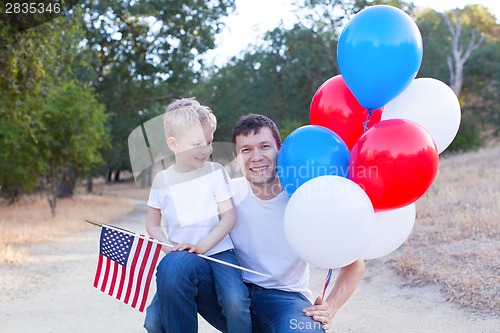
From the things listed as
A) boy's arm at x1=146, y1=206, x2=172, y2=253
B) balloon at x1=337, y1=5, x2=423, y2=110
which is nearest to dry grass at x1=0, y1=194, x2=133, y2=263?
boy's arm at x1=146, y1=206, x2=172, y2=253

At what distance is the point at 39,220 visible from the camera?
49.4 ft

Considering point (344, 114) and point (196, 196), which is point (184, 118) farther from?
point (344, 114)

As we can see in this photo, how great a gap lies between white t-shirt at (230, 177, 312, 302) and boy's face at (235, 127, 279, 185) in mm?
130

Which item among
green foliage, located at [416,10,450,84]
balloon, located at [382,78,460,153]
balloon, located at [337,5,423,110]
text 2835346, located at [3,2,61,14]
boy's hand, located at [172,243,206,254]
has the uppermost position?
green foliage, located at [416,10,450,84]

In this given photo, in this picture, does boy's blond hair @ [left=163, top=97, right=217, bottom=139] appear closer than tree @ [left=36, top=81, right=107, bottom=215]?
Yes

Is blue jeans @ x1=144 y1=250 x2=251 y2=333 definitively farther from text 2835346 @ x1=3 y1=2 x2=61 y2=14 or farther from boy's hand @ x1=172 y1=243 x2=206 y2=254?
text 2835346 @ x1=3 y1=2 x2=61 y2=14

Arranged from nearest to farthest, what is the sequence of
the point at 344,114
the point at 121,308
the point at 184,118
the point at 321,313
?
the point at 321,313, the point at 184,118, the point at 344,114, the point at 121,308

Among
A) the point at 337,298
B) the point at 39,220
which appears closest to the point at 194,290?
the point at 337,298

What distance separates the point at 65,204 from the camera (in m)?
20.1

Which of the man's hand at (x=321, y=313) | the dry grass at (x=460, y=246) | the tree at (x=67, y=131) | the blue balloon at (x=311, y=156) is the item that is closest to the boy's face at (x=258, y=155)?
the blue balloon at (x=311, y=156)

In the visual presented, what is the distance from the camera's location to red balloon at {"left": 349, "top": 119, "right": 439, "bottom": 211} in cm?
271

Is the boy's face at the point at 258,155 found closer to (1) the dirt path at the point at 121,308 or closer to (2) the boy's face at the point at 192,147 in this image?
(2) the boy's face at the point at 192,147

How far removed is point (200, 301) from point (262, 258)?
0.44 metres

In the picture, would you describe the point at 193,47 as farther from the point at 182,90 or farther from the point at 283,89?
the point at 283,89
